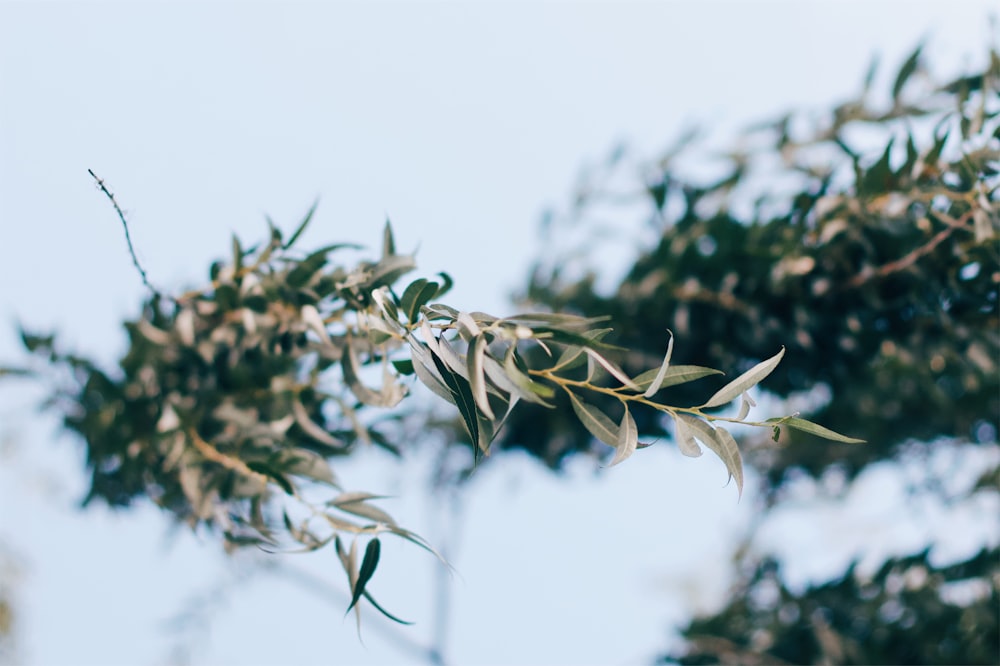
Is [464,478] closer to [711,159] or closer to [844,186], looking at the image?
[711,159]

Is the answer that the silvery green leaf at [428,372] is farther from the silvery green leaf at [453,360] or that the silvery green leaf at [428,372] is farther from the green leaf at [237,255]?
the green leaf at [237,255]

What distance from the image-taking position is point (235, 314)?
803 millimetres

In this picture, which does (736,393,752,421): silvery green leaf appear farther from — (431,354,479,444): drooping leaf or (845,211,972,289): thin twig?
(845,211,972,289): thin twig

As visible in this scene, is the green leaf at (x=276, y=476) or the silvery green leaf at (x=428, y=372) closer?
the silvery green leaf at (x=428, y=372)

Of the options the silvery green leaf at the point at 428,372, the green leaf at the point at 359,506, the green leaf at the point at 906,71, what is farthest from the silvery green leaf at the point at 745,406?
the green leaf at the point at 906,71

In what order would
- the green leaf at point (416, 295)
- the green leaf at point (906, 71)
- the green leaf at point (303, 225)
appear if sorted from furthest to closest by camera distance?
the green leaf at point (906, 71)
the green leaf at point (303, 225)
the green leaf at point (416, 295)

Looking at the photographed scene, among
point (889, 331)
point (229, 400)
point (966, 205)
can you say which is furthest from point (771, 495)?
point (229, 400)

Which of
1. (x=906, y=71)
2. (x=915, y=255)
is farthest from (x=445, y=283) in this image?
(x=906, y=71)

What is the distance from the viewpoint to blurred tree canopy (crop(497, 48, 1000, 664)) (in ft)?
2.53

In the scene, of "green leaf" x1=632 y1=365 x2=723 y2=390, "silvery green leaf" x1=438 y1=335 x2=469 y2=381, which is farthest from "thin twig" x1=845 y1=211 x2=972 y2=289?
"silvery green leaf" x1=438 y1=335 x2=469 y2=381

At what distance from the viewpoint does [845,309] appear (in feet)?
2.86

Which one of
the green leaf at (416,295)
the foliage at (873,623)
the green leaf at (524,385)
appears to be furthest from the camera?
the foliage at (873,623)

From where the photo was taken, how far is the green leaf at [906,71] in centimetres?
88

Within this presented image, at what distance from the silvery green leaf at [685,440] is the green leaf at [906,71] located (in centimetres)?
68
